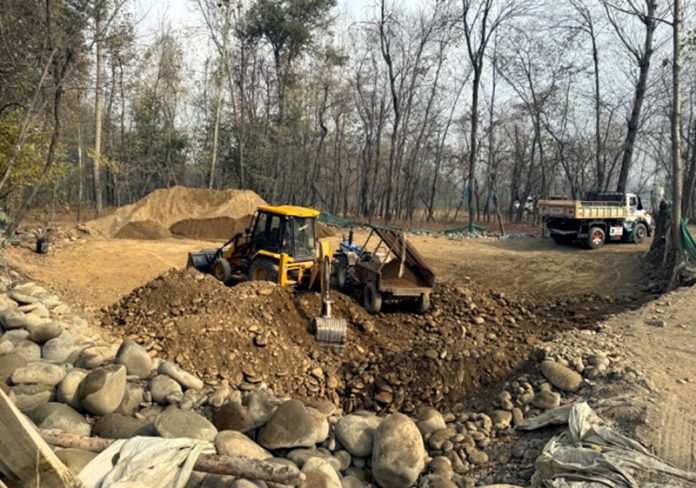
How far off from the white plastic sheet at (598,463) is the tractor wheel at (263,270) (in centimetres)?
552

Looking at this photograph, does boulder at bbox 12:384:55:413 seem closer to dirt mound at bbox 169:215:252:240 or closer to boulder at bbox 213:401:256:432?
boulder at bbox 213:401:256:432

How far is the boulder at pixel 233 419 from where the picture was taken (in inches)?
179

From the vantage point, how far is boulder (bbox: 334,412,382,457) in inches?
178

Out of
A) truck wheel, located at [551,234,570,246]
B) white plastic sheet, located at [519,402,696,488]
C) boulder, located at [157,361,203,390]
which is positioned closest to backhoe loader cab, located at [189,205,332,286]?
boulder, located at [157,361,203,390]

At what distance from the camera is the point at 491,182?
96.1ft

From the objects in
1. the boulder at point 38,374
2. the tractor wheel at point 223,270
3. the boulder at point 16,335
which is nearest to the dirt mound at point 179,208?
the tractor wheel at point 223,270

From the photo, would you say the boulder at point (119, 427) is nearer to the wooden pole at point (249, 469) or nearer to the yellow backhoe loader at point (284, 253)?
the wooden pole at point (249, 469)

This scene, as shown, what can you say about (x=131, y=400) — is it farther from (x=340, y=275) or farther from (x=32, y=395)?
(x=340, y=275)

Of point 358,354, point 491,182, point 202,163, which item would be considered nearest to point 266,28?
point 202,163

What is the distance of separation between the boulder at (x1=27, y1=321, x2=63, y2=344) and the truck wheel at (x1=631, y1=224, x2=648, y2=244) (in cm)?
1682

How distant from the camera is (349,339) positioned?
777 cm

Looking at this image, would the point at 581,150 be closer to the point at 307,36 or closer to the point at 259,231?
the point at 307,36

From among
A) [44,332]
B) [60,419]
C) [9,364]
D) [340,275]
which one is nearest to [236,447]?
[60,419]

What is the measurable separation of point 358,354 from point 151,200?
1460 cm
